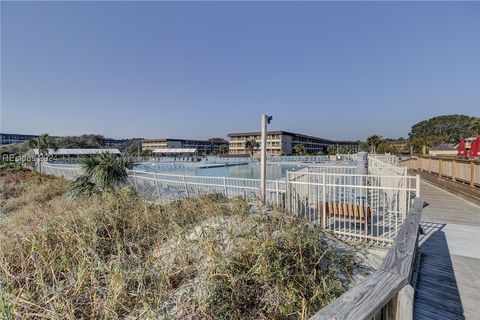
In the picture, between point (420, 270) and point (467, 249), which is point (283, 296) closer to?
point (420, 270)

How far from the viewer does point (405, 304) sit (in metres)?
1.22

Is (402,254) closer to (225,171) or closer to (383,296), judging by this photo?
(383,296)

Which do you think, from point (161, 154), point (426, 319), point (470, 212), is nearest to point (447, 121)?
Answer: point (161, 154)

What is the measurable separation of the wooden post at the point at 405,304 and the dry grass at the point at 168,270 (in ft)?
2.33

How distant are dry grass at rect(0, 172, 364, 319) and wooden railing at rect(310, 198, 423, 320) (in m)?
0.73

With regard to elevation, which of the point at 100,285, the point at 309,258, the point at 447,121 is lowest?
the point at 100,285

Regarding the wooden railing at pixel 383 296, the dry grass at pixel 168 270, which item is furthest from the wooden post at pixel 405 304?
the dry grass at pixel 168 270

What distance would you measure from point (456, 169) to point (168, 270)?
36.9ft

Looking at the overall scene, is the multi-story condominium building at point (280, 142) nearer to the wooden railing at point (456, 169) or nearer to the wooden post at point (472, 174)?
the wooden railing at point (456, 169)

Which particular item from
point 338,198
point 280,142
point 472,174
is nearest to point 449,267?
point 338,198

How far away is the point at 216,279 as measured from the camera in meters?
2.34

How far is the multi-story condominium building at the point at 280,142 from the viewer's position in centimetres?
7288

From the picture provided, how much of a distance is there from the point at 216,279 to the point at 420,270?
295 centimetres

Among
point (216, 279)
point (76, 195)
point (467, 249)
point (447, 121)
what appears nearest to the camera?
point (216, 279)
